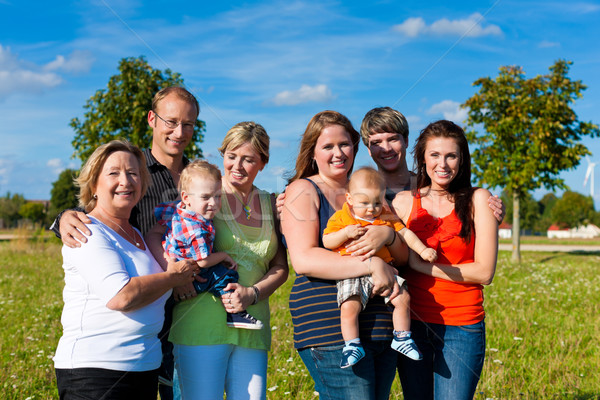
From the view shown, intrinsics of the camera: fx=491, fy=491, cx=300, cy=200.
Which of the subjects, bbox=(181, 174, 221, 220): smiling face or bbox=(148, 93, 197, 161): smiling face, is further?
bbox=(148, 93, 197, 161): smiling face

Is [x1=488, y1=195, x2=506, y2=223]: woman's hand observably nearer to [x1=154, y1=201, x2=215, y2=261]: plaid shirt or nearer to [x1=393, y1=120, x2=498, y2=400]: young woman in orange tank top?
[x1=393, y1=120, x2=498, y2=400]: young woman in orange tank top

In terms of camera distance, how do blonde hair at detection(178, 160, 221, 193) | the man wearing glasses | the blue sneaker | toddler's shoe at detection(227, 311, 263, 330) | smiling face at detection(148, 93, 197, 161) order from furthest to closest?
smiling face at detection(148, 93, 197, 161), the man wearing glasses, blonde hair at detection(178, 160, 221, 193), toddler's shoe at detection(227, 311, 263, 330), the blue sneaker

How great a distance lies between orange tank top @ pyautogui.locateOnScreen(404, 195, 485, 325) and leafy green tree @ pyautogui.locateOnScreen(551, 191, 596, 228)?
91279 millimetres

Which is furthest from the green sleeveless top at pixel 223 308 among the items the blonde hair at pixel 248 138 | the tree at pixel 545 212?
the tree at pixel 545 212

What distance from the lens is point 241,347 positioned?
3.17 meters

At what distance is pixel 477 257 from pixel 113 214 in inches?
88.3

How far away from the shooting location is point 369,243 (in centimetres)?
290

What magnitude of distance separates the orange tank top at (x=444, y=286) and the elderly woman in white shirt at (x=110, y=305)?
58.5 inches

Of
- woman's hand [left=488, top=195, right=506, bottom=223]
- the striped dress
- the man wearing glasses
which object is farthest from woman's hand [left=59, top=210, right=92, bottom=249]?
A: woman's hand [left=488, top=195, right=506, bottom=223]

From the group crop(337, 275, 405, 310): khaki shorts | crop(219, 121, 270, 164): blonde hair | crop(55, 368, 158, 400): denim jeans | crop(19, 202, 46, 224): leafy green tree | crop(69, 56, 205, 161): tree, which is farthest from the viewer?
crop(19, 202, 46, 224): leafy green tree

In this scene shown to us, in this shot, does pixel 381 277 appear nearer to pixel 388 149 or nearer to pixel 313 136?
pixel 313 136

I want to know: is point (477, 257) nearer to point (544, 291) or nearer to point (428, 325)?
point (428, 325)

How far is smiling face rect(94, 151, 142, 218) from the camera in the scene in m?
2.88

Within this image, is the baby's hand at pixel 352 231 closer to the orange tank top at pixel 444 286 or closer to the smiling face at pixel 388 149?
the orange tank top at pixel 444 286
